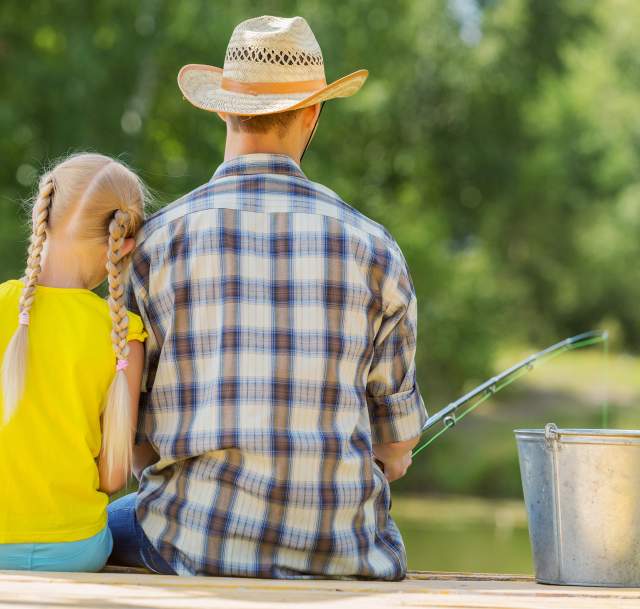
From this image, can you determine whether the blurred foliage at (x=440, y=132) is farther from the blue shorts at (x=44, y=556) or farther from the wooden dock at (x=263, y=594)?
the wooden dock at (x=263, y=594)

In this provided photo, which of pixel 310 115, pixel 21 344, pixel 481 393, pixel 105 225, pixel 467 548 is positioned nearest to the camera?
pixel 21 344

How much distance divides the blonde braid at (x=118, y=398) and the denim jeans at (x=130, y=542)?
13 cm

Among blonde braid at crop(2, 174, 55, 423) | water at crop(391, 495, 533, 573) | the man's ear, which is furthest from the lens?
water at crop(391, 495, 533, 573)

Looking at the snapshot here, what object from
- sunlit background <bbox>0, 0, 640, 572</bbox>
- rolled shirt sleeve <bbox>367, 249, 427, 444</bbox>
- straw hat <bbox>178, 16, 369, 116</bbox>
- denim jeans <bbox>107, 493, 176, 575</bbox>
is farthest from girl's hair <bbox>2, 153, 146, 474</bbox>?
sunlit background <bbox>0, 0, 640, 572</bbox>

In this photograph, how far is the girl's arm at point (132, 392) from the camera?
1.98 meters

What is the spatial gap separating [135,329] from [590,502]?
842 mm

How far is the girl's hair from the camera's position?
6.35 feet

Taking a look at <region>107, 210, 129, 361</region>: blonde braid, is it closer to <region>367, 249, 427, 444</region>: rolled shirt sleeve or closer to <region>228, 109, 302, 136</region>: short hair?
<region>228, 109, 302, 136</region>: short hair

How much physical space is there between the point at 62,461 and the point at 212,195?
48 cm

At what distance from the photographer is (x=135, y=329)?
1977 millimetres

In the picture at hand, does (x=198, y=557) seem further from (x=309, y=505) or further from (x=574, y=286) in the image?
(x=574, y=286)

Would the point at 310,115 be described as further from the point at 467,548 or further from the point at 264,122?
the point at 467,548

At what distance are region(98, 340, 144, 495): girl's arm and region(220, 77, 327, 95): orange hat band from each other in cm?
49

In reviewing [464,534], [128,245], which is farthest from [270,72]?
A: [464,534]
